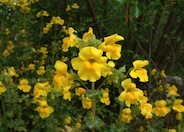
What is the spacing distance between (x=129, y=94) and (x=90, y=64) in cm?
31

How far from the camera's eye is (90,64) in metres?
1.51

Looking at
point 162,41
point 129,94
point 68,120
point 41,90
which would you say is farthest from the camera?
point 162,41

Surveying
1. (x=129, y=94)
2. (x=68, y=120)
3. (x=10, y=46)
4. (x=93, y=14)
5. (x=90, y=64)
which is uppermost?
(x=93, y=14)

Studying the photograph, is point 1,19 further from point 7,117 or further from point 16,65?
point 7,117

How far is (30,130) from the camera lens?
2.52 m

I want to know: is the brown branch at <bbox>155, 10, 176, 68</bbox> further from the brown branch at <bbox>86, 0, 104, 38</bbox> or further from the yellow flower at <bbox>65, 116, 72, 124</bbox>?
the yellow flower at <bbox>65, 116, 72, 124</bbox>

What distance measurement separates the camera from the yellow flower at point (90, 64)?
1503mm

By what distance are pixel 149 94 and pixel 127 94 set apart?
1306 mm

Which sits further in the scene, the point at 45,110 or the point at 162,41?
the point at 162,41

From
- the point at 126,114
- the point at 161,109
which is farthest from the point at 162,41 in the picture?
the point at 126,114

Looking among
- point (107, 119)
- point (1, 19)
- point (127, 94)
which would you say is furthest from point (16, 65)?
point (127, 94)

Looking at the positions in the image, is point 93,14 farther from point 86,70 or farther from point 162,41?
point 86,70

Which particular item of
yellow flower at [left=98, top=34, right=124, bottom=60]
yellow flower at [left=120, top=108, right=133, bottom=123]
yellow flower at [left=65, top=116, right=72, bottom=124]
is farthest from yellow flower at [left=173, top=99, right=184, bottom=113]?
yellow flower at [left=98, top=34, right=124, bottom=60]

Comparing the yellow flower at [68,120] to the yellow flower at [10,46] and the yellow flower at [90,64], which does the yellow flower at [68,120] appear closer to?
the yellow flower at [90,64]
